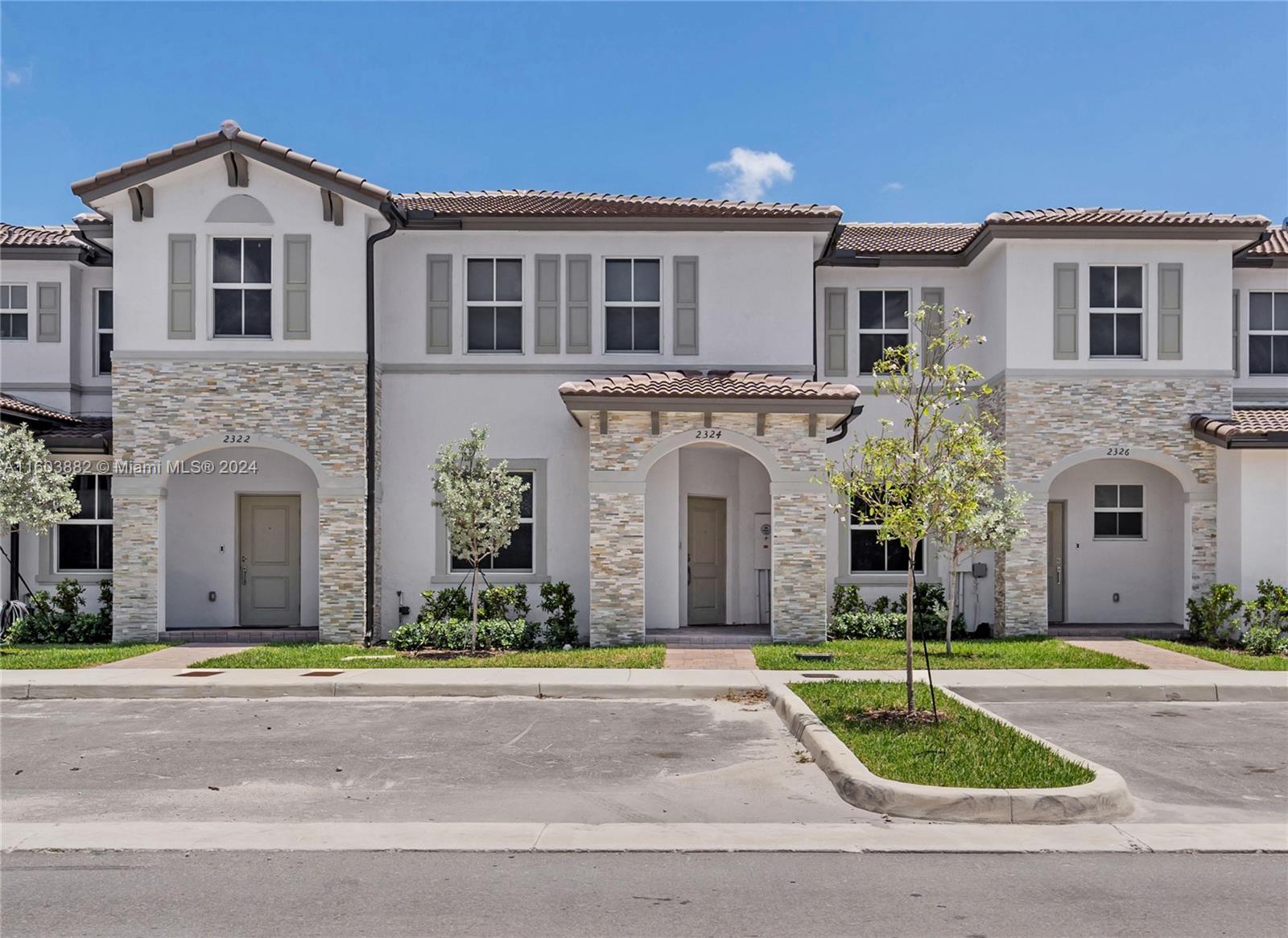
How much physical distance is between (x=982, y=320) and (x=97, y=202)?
50.2 feet

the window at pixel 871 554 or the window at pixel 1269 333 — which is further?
the window at pixel 1269 333

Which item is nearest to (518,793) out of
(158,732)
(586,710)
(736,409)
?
(586,710)

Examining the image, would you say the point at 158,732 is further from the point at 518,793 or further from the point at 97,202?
the point at 97,202

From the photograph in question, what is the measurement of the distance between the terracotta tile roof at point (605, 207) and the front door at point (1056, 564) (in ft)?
23.1

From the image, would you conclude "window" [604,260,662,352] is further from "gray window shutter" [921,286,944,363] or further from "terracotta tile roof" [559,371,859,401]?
"gray window shutter" [921,286,944,363]

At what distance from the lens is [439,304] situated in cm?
1691

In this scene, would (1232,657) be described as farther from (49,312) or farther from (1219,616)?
(49,312)

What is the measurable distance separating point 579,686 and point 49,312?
1291cm

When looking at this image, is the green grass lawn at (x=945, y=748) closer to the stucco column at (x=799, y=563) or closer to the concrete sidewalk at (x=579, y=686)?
the concrete sidewalk at (x=579, y=686)

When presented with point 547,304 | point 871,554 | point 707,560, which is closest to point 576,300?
point 547,304

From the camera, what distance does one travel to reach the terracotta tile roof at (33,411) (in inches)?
634

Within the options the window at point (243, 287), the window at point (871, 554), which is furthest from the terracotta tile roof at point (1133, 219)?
the window at point (243, 287)

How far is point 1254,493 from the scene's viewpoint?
16266mm

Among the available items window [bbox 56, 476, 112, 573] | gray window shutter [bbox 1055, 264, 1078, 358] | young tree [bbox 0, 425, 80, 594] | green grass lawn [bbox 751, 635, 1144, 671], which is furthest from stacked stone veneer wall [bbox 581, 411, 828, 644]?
window [bbox 56, 476, 112, 573]
